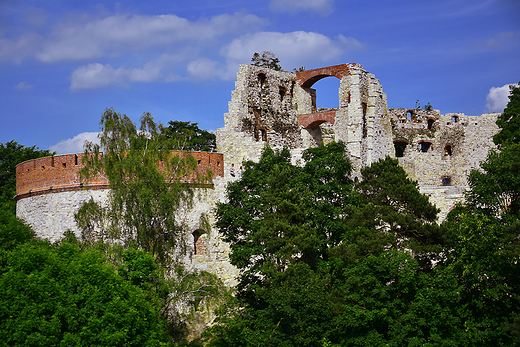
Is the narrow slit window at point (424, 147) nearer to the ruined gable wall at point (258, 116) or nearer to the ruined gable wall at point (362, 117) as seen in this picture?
the ruined gable wall at point (362, 117)

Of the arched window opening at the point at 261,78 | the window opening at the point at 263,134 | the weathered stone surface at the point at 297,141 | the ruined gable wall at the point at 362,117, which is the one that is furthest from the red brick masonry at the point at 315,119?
the arched window opening at the point at 261,78

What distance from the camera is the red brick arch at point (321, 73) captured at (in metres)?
36.6

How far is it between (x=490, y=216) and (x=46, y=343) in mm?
16170

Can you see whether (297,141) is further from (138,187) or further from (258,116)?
(138,187)

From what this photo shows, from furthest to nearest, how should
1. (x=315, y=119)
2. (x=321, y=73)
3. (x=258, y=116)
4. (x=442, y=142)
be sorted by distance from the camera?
(x=442, y=142) < (x=315, y=119) < (x=321, y=73) < (x=258, y=116)

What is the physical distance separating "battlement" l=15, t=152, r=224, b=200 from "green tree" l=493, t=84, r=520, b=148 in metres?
15.8

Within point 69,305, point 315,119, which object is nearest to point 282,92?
point 315,119

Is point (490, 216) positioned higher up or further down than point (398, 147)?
further down

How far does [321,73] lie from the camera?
124 ft

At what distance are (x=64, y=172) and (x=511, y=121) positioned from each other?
78.1 feet

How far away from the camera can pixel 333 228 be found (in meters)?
27.2

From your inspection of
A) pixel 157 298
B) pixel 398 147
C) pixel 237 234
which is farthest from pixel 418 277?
pixel 398 147

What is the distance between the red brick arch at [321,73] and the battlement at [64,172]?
8.93 meters

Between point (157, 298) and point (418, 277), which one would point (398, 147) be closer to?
point (418, 277)
